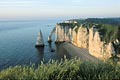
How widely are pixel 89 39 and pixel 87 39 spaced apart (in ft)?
19.1

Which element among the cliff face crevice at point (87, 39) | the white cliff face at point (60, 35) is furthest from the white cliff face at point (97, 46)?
the white cliff face at point (60, 35)

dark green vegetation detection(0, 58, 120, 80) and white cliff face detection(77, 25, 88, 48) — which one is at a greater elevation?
dark green vegetation detection(0, 58, 120, 80)

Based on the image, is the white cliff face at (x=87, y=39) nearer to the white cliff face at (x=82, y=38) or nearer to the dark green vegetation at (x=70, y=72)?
the white cliff face at (x=82, y=38)

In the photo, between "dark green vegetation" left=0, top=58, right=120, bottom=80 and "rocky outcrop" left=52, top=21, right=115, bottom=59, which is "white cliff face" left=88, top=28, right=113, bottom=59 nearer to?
"rocky outcrop" left=52, top=21, right=115, bottom=59

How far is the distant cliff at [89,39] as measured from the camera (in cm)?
4081

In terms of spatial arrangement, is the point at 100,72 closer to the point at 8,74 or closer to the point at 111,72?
the point at 111,72

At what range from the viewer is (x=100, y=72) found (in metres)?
9.87

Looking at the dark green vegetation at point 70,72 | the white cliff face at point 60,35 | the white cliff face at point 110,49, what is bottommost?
the white cliff face at point 60,35

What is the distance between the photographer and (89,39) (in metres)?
48.5

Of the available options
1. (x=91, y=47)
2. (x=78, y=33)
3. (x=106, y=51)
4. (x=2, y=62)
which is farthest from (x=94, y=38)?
(x=2, y=62)

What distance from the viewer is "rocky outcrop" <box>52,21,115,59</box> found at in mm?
41562

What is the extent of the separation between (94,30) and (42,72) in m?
39.4

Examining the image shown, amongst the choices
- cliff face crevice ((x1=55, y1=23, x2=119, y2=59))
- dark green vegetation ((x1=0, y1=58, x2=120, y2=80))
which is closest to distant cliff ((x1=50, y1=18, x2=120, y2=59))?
cliff face crevice ((x1=55, y1=23, x2=119, y2=59))

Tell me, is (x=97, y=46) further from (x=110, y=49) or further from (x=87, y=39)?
(x=87, y=39)
